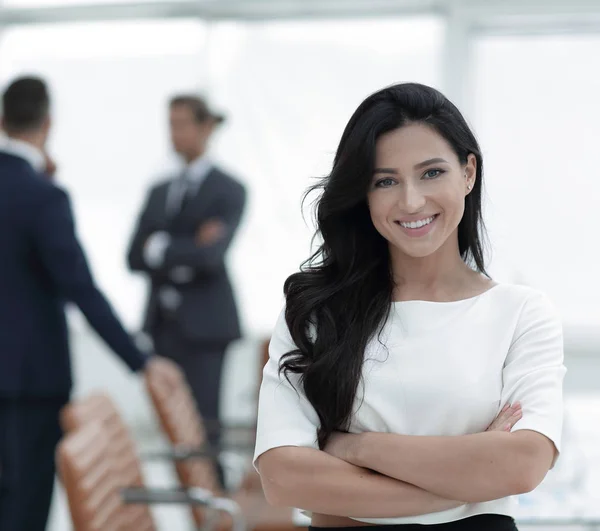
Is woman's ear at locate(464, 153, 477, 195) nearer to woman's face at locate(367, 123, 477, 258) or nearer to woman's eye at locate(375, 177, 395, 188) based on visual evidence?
woman's face at locate(367, 123, 477, 258)

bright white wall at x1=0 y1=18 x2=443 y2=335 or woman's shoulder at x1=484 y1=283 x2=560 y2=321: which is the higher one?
bright white wall at x1=0 y1=18 x2=443 y2=335

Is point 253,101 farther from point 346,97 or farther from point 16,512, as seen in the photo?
point 16,512

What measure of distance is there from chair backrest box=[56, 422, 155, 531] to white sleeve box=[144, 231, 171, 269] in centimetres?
197

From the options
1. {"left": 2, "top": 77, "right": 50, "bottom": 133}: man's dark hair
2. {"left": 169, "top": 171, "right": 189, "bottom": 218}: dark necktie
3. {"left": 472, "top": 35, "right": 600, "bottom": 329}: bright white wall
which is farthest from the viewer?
{"left": 472, "top": 35, "right": 600, "bottom": 329}: bright white wall

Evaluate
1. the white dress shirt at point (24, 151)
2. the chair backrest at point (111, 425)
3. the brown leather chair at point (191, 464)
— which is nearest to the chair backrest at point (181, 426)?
the brown leather chair at point (191, 464)

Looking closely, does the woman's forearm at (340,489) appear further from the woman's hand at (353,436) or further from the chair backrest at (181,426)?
the chair backrest at (181,426)

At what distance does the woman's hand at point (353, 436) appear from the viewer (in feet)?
4.83

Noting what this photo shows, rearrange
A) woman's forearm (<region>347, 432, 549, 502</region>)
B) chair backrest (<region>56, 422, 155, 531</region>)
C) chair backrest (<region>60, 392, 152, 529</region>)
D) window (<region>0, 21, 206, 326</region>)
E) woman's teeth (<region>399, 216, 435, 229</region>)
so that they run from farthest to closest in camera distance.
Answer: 1. window (<region>0, 21, 206, 326</region>)
2. chair backrest (<region>60, 392, 152, 529</region>)
3. chair backrest (<region>56, 422, 155, 531</region>)
4. woman's teeth (<region>399, 216, 435, 229</region>)
5. woman's forearm (<region>347, 432, 549, 502</region>)

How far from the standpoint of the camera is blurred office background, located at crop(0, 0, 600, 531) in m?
5.91

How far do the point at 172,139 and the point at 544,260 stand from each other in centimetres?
260

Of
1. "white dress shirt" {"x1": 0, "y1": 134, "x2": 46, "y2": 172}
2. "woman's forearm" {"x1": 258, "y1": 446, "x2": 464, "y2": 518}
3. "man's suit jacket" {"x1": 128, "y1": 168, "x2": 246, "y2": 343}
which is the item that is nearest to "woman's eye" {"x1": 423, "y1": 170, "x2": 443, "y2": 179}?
"woman's forearm" {"x1": 258, "y1": 446, "x2": 464, "y2": 518}

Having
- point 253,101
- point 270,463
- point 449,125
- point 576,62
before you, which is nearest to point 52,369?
point 270,463

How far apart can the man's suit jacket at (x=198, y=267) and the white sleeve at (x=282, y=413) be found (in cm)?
280

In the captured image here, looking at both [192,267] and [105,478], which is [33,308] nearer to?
[105,478]
